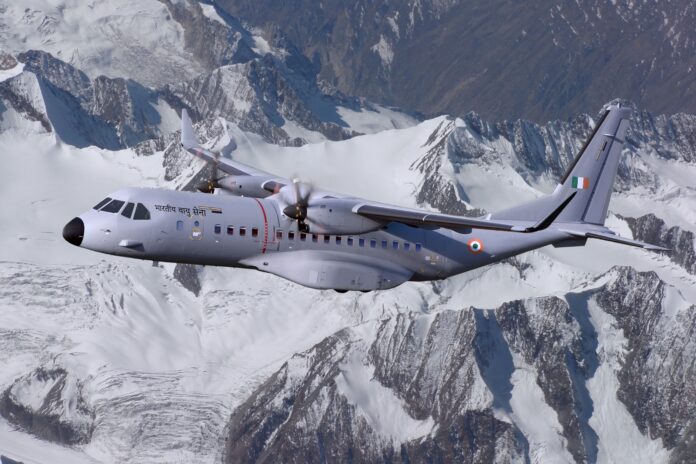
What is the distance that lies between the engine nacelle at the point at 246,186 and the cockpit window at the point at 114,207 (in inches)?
650

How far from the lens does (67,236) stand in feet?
273

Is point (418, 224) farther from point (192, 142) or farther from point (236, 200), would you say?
point (192, 142)

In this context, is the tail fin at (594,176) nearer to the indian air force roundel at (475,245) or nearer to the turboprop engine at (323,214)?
the indian air force roundel at (475,245)

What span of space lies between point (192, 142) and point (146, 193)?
89.7ft

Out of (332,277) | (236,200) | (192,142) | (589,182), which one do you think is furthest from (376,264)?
(192,142)

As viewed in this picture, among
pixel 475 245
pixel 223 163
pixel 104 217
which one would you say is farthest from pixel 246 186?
pixel 104 217

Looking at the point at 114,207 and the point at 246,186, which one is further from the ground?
the point at 246,186

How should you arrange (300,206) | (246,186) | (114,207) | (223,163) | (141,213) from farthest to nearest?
(223,163)
(246,186)
(300,206)
(114,207)
(141,213)

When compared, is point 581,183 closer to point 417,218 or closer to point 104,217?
point 417,218

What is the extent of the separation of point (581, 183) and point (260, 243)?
26049mm

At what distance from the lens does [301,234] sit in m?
87.4

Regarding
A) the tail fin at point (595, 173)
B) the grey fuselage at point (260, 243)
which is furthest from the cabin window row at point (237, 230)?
the tail fin at point (595, 173)

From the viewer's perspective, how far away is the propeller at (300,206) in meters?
84.5

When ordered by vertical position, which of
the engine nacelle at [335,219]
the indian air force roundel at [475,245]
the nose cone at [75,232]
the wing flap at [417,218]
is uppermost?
the wing flap at [417,218]
